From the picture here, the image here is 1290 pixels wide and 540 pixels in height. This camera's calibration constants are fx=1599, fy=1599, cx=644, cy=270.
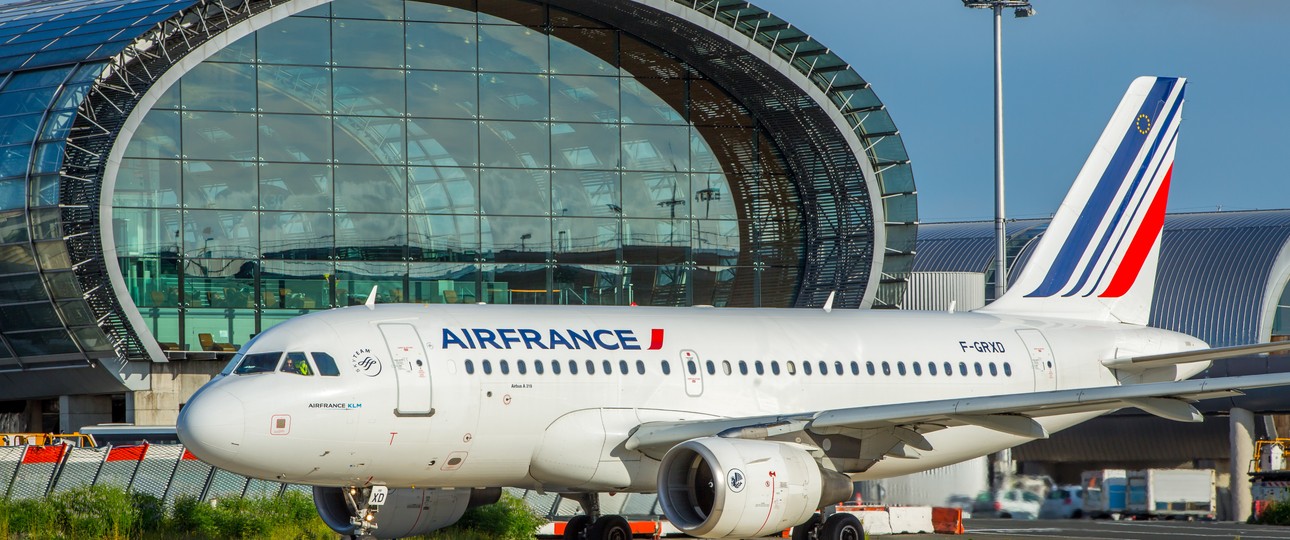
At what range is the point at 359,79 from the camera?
44.3 meters

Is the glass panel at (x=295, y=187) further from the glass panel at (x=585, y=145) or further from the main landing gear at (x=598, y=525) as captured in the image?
the main landing gear at (x=598, y=525)

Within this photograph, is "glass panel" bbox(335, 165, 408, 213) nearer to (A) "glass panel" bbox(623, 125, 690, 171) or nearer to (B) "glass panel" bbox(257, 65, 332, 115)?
(B) "glass panel" bbox(257, 65, 332, 115)

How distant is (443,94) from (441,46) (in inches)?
55.1

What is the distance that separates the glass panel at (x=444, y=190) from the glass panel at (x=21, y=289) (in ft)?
33.0

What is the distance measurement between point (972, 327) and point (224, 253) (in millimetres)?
23714

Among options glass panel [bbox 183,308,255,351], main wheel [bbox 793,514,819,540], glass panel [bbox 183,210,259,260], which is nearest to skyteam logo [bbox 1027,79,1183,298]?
main wheel [bbox 793,514,819,540]

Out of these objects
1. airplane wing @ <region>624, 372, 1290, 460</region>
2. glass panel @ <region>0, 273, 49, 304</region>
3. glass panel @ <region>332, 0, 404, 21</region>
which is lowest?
airplane wing @ <region>624, 372, 1290, 460</region>

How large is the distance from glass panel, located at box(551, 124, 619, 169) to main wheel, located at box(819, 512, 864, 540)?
79.7ft

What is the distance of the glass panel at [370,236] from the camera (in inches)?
1750

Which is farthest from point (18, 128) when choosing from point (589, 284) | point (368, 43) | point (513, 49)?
point (589, 284)

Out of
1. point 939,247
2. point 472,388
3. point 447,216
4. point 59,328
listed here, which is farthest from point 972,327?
point 939,247

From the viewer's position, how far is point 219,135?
141 ft

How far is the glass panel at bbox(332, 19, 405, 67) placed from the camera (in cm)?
4425

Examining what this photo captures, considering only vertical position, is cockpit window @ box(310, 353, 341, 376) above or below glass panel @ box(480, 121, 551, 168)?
below
